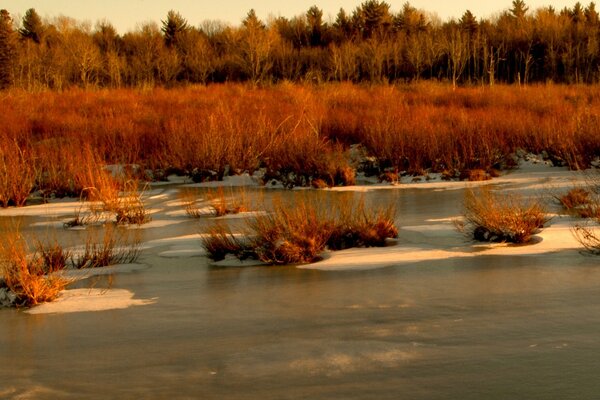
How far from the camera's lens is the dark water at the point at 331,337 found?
411 cm

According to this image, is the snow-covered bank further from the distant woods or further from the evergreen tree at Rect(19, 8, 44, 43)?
the evergreen tree at Rect(19, 8, 44, 43)

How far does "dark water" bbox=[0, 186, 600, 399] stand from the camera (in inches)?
162

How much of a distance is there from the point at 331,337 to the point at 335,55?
29.2 metres

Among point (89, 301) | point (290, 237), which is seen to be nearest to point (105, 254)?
point (89, 301)

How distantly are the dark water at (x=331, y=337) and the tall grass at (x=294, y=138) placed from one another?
7030 millimetres

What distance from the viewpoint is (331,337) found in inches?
195

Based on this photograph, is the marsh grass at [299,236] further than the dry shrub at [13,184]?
No

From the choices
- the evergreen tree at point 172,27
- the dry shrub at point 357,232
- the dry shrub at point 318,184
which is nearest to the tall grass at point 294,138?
the dry shrub at point 318,184

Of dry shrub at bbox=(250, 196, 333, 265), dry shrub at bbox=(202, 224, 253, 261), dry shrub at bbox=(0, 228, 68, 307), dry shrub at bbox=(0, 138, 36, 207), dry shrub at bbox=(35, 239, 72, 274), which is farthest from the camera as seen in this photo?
dry shrub at bbox=(0, 138, 36, 207)

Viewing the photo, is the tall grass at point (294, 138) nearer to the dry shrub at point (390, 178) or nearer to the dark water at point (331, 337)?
the dry shrub at point (390, 178)

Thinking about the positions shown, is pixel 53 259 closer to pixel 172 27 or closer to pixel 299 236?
pixel 299 236

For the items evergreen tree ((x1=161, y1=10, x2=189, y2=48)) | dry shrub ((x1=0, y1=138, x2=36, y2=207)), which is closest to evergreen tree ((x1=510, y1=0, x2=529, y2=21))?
evergreen tree ((x1=161, y1=10, x2=189, y2=48))

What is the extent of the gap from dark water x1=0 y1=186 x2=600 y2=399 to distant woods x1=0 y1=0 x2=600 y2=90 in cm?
2425

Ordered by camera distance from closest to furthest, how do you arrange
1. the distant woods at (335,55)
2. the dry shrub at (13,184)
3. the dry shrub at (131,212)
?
1. the dry shrub at (131,212)
2. the dry shrub at (13,184)
3. the distant woods at (335,55)
